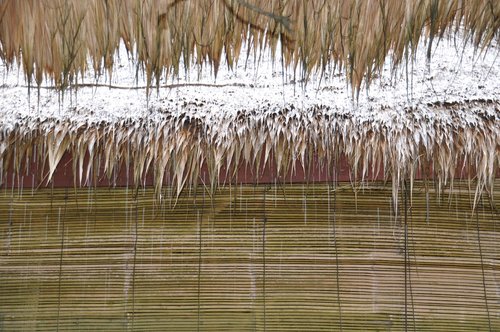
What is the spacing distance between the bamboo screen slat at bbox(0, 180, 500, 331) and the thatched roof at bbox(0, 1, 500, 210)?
11 centimetres

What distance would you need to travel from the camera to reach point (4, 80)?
72.6 inches

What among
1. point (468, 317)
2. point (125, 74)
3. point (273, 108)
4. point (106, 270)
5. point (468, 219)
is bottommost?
point (468, 317)

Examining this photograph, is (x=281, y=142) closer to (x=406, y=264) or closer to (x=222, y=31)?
(x=222, y=31)

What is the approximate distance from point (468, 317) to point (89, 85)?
59.0 inches

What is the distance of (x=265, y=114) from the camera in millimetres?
1744

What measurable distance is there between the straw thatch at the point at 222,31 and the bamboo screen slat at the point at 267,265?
17.8 inches

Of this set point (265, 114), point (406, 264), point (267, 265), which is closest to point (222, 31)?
point (265, 114)

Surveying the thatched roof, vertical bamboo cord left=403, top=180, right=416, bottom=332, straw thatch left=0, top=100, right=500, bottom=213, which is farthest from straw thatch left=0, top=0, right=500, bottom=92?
vertical bamboo cord left=403, top=180, right=416, bottom=332

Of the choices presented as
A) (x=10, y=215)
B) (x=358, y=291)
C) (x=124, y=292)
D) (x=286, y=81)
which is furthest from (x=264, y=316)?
(x=10, y=215)

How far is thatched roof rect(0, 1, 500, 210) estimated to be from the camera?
1.73 meters

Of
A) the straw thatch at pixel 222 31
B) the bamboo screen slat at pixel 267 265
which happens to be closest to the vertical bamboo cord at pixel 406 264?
the bamboo screen slat at pixel 267 265

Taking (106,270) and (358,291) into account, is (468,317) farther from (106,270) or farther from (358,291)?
(106,270)

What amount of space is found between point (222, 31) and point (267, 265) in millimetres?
810

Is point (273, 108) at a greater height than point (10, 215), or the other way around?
point (273, 108)
